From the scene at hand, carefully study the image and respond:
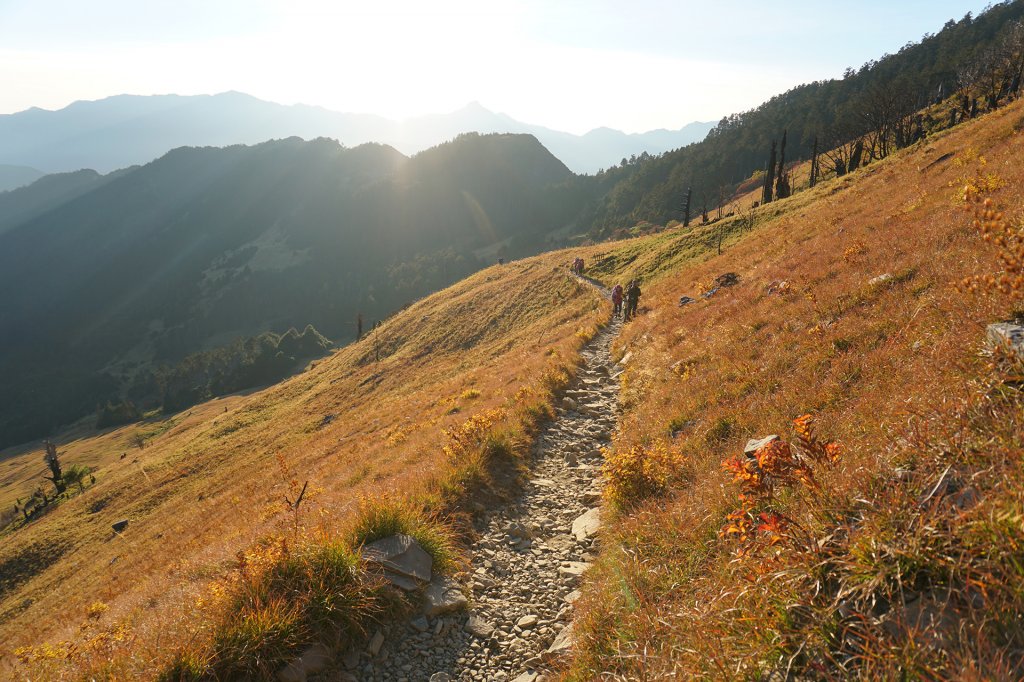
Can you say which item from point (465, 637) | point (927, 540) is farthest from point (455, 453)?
point (927, 540)

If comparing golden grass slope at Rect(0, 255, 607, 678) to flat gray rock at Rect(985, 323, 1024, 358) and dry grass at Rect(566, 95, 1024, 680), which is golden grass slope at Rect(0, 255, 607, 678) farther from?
flat gray rock at Rect(985, 323, 1024, 358)

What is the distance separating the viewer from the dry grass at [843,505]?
9.74 feet

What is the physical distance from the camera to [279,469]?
29.5 metres

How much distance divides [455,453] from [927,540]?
866 cm

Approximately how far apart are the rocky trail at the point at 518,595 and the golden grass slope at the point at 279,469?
1.55m

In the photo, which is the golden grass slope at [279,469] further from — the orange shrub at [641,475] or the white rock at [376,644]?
the orange shrub at [641,475]

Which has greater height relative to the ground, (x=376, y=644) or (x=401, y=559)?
(x=401, y=559)

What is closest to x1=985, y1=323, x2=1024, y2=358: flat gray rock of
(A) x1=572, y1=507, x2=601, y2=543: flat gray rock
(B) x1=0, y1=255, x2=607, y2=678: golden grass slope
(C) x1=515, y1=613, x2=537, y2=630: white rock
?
(A) x1=572, y1=507, x2=601, y2=543: flat gray rock

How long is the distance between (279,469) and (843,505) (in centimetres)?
3152

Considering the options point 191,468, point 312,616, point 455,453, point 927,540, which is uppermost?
point 927,540

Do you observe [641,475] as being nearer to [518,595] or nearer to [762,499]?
[518,595]

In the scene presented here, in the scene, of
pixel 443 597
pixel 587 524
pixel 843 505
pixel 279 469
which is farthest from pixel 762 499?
pixel 279 469

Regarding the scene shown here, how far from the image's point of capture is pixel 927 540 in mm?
3227

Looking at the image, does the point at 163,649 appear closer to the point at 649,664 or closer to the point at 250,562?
the point at 250,562
